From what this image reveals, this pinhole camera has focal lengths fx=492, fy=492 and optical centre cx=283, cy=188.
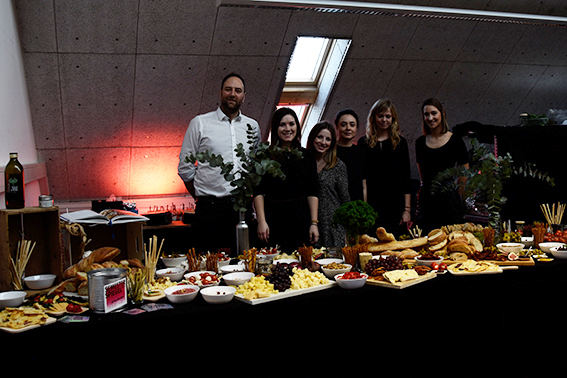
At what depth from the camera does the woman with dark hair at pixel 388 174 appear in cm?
368

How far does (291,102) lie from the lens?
613 centimetres

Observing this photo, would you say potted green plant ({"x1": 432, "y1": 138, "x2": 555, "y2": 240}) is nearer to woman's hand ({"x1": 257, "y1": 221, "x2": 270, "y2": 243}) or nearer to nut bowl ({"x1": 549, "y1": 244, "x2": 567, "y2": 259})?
nut bowl ({"x1": 549, "y1": 244, "x2": 567, "y2": 259})

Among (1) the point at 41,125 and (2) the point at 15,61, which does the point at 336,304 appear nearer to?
(2) the point at 15,61

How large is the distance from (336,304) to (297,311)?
0.54 feet

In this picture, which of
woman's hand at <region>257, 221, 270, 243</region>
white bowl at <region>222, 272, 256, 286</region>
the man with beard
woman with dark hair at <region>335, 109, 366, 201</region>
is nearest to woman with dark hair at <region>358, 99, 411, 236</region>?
woman with dark hair at <region>335, 109, 366, 201</region>

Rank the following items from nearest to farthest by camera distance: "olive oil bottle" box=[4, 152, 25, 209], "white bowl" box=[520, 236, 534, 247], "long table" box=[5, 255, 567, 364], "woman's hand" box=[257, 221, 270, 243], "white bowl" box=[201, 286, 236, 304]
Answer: "long table" box=[5, 255, 567, 364], "white bowl" box=[201, 286, 236, 304], "olive oil bottle" box=[4, 152, 25, 209], "white bowl" box=[520, 236, 534, 247], "woman's hand" box=[257, 221, 270, 243]

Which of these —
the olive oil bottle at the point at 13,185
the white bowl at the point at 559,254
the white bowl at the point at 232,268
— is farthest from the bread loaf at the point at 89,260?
the white bowl at the point at 559,254

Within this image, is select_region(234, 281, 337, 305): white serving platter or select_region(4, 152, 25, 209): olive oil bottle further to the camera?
select_region(4, 152, 25, 209): olive oil bottle

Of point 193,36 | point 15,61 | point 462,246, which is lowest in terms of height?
point 462,246

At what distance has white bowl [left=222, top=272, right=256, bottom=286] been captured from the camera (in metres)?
2.01

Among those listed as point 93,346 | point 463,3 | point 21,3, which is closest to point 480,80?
point 463,3

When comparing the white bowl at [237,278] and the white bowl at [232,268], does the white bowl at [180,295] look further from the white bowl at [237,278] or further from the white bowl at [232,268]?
the white bowl at [232,268]

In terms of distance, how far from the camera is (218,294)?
1831 mm

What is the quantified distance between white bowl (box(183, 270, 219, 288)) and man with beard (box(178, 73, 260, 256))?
3.18 ft
